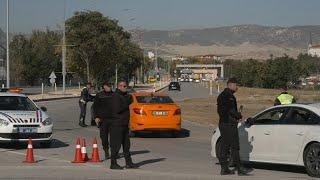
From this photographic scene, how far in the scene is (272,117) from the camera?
13953 millimetres

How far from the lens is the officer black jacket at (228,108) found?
490 inches

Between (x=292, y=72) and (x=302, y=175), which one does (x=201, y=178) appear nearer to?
(x=302, y=175)

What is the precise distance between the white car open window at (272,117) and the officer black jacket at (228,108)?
138cm

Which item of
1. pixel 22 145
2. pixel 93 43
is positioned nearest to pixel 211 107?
pixel 22 145

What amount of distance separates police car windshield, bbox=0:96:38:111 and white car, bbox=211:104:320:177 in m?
6.60

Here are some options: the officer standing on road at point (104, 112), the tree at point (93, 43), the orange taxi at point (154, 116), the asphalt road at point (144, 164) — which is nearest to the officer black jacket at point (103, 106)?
the officer standing on road at point (104, 112)

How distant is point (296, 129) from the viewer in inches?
507

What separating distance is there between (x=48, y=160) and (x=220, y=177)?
14.6 feet

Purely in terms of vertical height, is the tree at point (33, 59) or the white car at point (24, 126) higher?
the tree at point (33, 59)

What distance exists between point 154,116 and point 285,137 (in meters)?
9.33

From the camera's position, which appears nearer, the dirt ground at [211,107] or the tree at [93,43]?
the dirt ground at [211,107]

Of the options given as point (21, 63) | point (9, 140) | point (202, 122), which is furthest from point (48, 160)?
point (21, 63)

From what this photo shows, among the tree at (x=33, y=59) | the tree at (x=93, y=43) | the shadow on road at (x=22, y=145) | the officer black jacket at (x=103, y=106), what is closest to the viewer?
the officer black jacket at (x=103, y=106)

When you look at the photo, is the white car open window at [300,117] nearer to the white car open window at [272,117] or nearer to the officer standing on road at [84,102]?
the white car open window at [272,117]
